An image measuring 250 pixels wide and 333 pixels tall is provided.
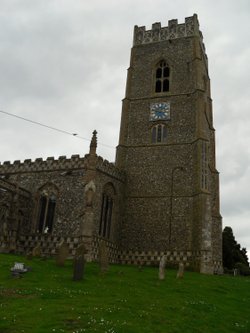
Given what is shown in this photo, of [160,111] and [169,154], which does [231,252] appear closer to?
[169,154]

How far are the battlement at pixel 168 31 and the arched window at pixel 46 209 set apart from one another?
1772cm

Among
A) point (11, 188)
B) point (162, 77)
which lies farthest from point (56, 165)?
point (162, 77)

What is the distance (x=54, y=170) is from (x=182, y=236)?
10.2m

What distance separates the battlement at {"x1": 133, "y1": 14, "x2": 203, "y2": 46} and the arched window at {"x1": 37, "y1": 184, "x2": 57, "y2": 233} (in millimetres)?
17715

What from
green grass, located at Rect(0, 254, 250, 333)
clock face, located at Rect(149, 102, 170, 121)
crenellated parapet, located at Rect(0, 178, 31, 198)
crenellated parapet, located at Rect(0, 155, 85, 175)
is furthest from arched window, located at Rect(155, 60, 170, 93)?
green grass, located at Rect(0, 254, 250, 333)

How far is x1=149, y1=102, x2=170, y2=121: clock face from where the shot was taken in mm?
36062

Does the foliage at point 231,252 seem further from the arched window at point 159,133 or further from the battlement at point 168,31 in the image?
the battlement at point 168,31

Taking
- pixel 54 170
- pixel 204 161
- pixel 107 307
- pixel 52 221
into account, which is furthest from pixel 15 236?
pixel 107 307

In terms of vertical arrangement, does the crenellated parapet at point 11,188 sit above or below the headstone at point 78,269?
above

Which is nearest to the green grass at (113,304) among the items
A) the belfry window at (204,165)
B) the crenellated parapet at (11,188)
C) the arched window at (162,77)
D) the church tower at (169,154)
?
the crenellated parapet at (11,188)

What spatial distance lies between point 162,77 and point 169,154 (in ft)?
25.7

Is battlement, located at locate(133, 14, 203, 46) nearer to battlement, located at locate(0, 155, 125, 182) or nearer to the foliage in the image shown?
battlement, located at locate(0, 155, 125, 182)

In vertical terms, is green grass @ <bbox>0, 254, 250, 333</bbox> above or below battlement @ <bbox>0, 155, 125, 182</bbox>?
below

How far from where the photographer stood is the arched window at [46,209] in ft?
99.3
